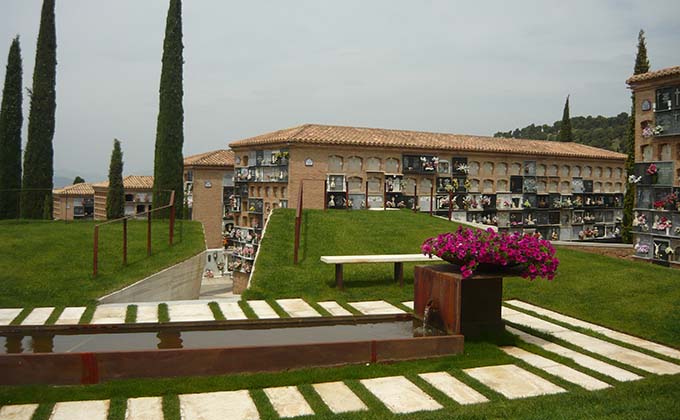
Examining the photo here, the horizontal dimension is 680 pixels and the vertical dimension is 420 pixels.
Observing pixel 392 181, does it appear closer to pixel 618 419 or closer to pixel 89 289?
pixel 89 289

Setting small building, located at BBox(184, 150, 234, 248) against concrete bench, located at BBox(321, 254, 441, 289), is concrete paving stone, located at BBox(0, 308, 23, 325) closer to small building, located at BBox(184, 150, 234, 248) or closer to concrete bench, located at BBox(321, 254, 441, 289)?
concrete bench, located at BBox(321, 254, 441, 289)

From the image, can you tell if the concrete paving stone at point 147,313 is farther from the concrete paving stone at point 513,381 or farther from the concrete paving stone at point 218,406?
the concrete paving stone at point 513,381

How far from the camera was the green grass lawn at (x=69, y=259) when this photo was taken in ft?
31.8

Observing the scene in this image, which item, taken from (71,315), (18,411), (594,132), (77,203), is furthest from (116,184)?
(594,132)

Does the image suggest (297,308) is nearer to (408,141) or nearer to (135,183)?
(408,141)

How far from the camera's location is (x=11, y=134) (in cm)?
2478

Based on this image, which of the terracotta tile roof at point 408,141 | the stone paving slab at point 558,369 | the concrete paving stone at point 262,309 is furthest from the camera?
the terracotta tile roof at point 408,141

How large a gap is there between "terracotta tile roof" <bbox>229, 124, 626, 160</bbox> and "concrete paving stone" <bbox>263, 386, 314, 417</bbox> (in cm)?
2360

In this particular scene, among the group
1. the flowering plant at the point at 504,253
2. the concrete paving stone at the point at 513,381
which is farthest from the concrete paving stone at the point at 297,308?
the concrete paving stone at the point at 513,381

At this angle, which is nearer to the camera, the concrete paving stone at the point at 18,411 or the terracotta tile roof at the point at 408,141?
the concrete paving stone at the point at 18,411

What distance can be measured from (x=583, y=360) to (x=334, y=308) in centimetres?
416

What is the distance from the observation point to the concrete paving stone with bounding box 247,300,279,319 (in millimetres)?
8586

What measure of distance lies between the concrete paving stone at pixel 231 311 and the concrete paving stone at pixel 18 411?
3758 millimetres

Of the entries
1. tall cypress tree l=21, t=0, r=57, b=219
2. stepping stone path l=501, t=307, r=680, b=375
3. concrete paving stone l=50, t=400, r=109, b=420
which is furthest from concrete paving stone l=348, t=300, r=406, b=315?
tall cypress tree l=21, t=0, r=57, b=219
